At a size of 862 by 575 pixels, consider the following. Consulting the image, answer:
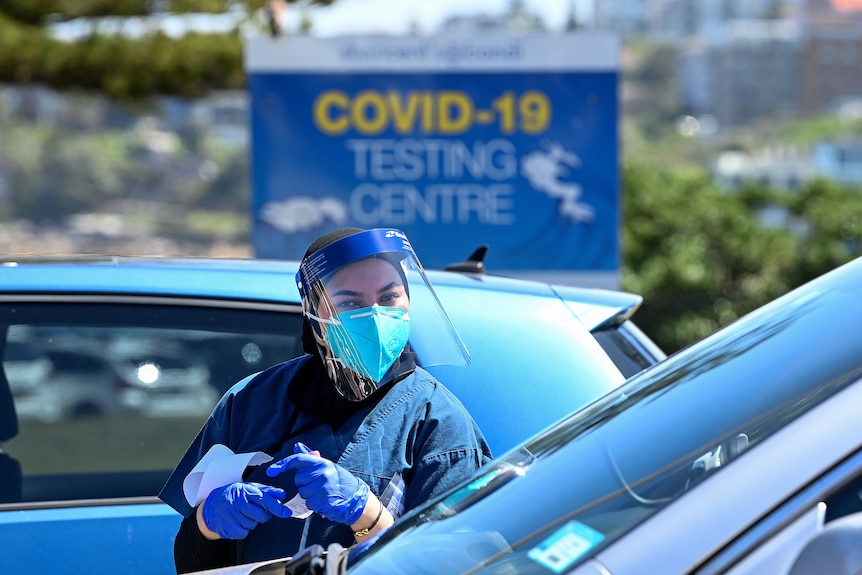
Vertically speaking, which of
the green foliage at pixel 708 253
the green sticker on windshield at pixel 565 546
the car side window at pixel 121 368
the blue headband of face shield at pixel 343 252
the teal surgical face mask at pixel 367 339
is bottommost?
the green foliage at pixel 708 253

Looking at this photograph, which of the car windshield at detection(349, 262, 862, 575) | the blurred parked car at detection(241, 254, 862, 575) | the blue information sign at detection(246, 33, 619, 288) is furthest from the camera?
the blue information sign at detection(246, 33, 619, 288)

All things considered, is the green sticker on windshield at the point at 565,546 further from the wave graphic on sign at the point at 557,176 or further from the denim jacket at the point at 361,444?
the wave graphic on sign at the point at 557,176

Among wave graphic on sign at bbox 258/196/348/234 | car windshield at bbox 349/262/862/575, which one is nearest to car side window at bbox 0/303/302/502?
car windshield at bbox 349/262/862/575

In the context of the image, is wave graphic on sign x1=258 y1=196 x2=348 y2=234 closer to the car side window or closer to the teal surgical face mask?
the car side window

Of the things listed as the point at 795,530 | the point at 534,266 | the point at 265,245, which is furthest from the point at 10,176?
the point at 795,530

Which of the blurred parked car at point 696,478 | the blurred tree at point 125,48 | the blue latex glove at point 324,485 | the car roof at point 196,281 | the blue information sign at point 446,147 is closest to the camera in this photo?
the blurred parked car at point 696,478

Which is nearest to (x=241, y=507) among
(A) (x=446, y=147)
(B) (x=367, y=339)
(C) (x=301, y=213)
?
(B) (x=367, y=339)

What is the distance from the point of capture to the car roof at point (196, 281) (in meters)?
2.79

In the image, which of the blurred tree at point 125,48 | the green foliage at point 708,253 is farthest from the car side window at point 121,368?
the blurred tree at point 125,48

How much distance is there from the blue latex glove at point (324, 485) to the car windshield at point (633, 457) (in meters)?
0.08

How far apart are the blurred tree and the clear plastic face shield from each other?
904cm

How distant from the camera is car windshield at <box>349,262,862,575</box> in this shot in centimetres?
150

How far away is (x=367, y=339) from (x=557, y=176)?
15.6ft

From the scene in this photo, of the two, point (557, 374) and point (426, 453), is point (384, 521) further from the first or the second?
point (557, 374)
